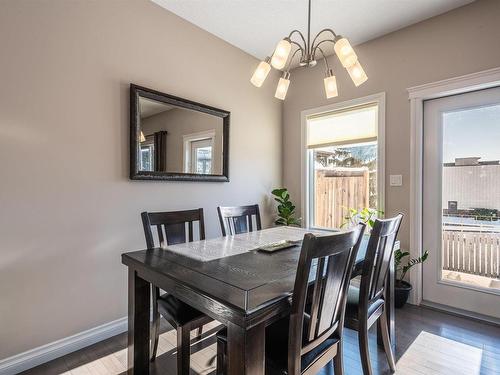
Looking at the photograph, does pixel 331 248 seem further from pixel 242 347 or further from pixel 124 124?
pixel 124 124

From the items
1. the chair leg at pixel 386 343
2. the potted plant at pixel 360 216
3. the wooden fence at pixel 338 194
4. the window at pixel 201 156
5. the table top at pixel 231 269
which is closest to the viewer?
the table top at pixel 231 269

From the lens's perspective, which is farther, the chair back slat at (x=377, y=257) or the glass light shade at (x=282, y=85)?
the glass light shade at (x=282, y=85)

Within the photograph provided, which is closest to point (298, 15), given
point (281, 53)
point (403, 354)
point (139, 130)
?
point (281, 53)

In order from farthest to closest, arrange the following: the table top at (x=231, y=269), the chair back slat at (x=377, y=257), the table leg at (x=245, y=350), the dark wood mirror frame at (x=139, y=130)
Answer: the dark wood mirror frame at (x=139, y=130), the chair back slat at (x=377, y=257), the table top at (x=231, y=269), the table leg at (x=245, y=350)

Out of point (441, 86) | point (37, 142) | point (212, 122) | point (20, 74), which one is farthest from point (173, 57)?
point (441, 86)

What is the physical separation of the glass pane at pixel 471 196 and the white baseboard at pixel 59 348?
2960mm

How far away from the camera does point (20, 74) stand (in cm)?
172

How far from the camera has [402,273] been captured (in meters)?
2.72

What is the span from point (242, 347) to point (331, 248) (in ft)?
1.55

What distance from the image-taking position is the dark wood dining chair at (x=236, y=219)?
2.29 meters

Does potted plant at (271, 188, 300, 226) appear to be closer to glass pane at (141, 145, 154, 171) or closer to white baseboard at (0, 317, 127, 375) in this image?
glass pane at (141, 145, 154, 171)

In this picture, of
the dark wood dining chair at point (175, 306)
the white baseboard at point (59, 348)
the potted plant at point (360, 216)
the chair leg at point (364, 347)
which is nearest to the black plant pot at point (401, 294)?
the potted plant at point (360, 216)

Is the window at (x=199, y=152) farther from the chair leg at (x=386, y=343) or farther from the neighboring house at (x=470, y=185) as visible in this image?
the neighboring house at (x=470, y=185)

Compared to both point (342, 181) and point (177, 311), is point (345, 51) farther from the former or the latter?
point (342, 181)
